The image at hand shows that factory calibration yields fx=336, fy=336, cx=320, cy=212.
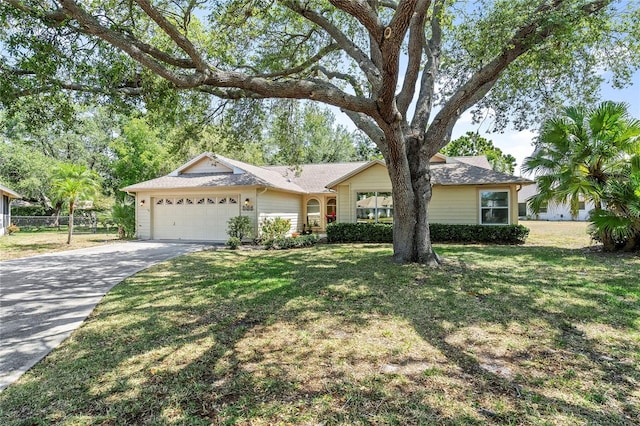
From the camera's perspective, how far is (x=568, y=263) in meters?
9.09

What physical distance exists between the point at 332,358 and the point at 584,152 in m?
11.1

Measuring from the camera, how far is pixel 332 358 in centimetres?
364

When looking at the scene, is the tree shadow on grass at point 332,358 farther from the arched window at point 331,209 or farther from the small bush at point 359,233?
the arched window at point 331,209

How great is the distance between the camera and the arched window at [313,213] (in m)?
21.6

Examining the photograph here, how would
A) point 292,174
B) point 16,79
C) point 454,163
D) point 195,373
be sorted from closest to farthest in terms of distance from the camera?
point 195,373
point 16,79
point 454,163
point 292,174

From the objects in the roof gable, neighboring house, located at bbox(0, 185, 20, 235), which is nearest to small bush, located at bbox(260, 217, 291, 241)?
the roof gable

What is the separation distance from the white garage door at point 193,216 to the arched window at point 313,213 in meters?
6.61

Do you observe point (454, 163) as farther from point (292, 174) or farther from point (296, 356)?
point (296, 356)

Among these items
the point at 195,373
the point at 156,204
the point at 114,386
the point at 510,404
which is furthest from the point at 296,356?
the point at 156,204

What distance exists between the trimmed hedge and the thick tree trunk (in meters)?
6.09

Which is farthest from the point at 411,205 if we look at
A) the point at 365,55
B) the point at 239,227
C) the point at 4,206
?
the point at 4,206

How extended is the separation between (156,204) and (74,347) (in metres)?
14.2

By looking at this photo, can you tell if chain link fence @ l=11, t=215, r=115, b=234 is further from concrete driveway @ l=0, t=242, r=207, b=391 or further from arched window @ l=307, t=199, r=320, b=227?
concrete driveway @ l=0, t=242, r=207, b=391

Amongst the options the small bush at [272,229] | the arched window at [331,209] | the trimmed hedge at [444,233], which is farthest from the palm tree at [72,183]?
the arched window at [331,209]
